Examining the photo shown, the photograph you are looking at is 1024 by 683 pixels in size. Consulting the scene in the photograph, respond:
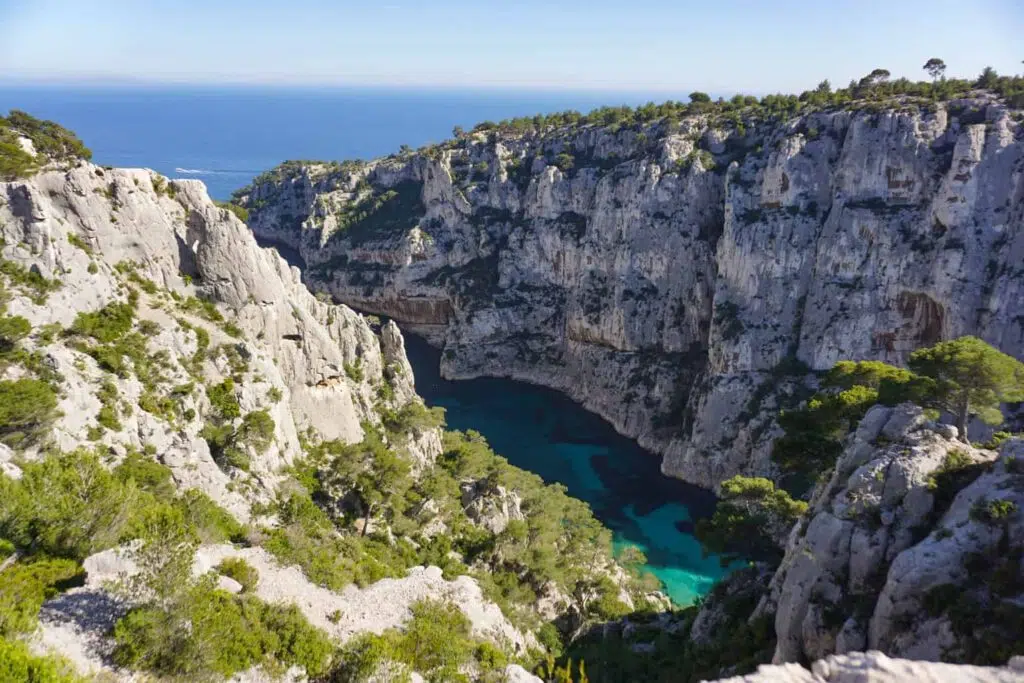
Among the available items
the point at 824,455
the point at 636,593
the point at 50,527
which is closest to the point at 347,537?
the point at 50,527

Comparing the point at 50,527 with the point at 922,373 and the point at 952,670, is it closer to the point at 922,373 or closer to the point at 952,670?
the point at 952,670

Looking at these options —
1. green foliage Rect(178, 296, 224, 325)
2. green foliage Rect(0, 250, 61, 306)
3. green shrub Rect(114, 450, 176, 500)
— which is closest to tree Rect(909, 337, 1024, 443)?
green shrub Rect(114, 450, 176, 500)

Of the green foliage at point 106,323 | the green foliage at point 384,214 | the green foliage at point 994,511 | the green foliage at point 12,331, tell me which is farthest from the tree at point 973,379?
the green foliage at point 384,214

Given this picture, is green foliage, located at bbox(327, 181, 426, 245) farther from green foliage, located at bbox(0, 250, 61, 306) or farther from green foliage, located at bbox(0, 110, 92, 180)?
green foliage, located at bbox(0, 250, 61, 306)

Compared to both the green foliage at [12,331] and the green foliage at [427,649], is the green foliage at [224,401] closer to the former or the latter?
the green foliage at [12,331]

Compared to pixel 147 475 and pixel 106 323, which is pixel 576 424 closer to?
pixel 106 323

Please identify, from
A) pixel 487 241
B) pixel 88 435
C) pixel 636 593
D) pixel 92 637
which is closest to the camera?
pixel 92 637
